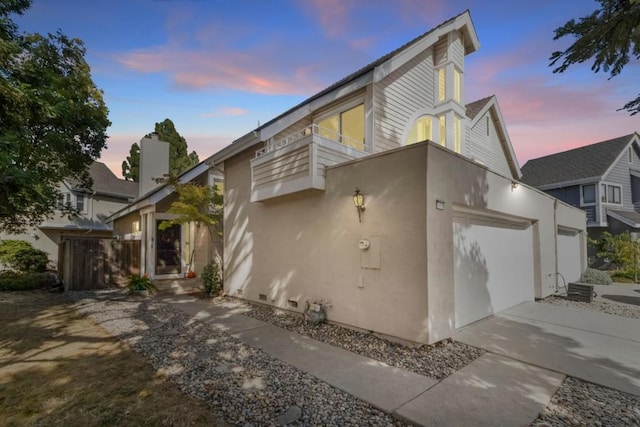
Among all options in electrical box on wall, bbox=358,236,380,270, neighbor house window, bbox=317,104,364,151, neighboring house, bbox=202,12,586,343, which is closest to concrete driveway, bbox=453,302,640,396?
neighboring house, bbox=202,12,586,343

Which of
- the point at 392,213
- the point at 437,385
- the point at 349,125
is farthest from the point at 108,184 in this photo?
the point at 437,385

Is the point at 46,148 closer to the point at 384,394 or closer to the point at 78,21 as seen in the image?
the point at 78,21

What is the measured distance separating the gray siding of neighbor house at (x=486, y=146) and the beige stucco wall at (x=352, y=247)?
827 cm

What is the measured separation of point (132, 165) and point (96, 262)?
23916 millimetres

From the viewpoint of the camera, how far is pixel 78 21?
8695mm

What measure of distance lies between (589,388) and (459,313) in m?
2.48

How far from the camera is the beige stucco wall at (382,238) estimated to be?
5.23 metres

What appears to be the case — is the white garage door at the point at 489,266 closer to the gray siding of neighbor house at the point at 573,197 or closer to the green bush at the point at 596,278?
the green bush at the point at 596,278

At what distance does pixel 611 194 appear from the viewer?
758 inches

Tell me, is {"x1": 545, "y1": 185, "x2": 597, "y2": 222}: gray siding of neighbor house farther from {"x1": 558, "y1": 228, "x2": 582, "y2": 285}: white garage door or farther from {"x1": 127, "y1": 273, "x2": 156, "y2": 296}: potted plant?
{"x1": 127, "y1": 273, "x2": 156, "y2": 296}: potted plant

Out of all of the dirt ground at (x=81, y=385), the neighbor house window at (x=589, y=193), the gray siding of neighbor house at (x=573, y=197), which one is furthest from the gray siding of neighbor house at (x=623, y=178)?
the dirt ground at (x=81, y=385)

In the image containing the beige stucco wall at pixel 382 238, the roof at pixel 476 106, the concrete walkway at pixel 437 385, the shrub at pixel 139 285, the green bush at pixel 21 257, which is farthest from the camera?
the green bush at pixel 21 257

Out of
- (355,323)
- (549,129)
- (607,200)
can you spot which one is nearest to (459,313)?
(355,323)

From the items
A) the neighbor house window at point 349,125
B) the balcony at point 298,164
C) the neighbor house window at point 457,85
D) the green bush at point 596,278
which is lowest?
the green bush at point 596,278
